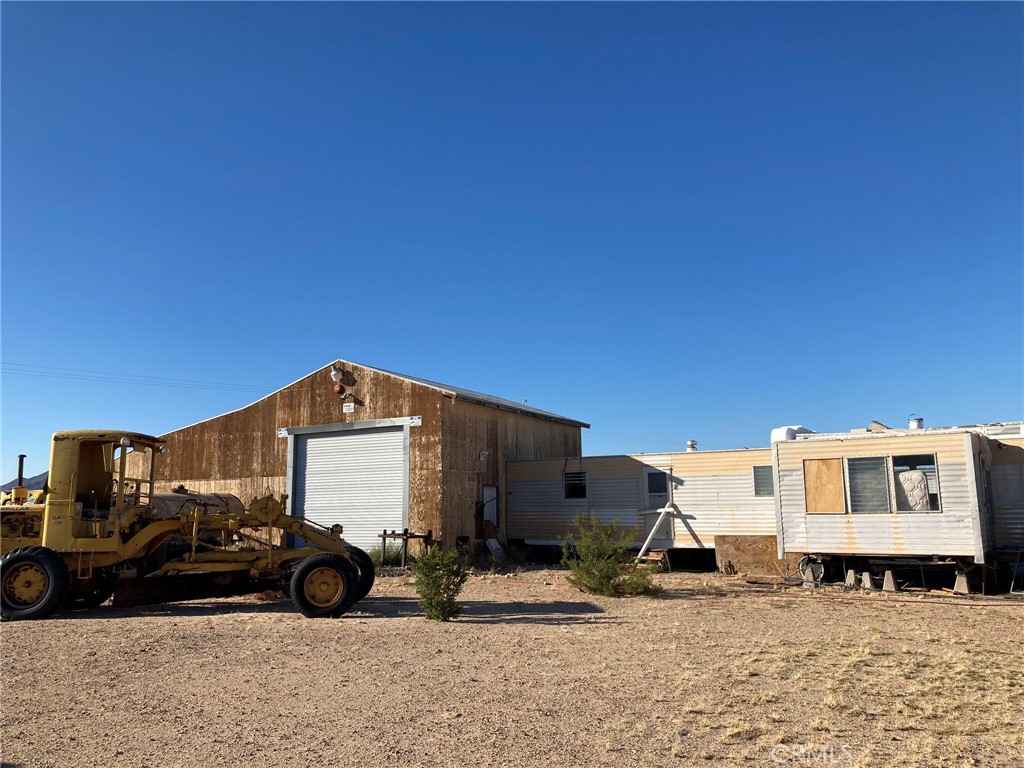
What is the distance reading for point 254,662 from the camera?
8.32 m

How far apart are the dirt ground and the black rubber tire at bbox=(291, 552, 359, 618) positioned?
0.39 m

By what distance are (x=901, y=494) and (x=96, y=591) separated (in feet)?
52.4

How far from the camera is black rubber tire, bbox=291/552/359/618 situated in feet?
38.5

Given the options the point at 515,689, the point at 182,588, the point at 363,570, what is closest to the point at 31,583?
the point at 182,588

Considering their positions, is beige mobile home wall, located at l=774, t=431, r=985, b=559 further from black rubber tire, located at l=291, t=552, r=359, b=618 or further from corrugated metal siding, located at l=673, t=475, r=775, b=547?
black rubber tire, located at l=291, t=552, r=359, b=618

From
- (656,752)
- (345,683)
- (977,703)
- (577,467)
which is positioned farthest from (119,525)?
(577,467)

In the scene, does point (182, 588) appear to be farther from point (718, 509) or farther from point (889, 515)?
point (889, 515)

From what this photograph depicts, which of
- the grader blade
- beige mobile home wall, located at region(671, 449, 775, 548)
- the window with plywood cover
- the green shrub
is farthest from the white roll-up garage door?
the window with plywood cover

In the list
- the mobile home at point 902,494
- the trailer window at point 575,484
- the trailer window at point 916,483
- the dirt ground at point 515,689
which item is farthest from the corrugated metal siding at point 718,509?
the dirt ground at point 515,689

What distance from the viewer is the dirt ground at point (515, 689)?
5.40m

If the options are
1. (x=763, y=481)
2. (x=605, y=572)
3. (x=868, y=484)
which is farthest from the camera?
(x=763, y=481)

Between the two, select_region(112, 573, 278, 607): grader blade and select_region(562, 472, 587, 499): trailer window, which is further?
select_region(562, 472, 587, 499): trailer window

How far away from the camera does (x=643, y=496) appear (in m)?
22.1

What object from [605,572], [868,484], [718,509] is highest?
[868,484]
